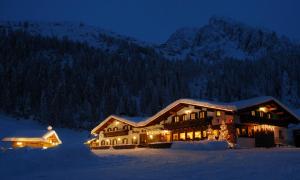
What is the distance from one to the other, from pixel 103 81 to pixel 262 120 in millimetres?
94077

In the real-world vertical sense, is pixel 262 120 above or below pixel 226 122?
above

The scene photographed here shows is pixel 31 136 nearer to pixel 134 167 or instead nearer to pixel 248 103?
pixel 248 103

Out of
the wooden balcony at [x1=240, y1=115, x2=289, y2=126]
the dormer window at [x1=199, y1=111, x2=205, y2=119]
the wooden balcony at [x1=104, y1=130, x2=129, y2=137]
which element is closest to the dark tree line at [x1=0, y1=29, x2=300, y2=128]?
the wooden balcony at [x1=104, y1=130, x2=129, y2=137]

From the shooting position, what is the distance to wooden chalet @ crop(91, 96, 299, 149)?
40750 millimetres

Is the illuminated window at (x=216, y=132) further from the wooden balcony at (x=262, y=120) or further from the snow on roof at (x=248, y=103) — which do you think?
the snow on roof at (x=248, y=103)

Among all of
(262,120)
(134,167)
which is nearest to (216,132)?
(262,120)

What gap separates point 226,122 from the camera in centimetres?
4053

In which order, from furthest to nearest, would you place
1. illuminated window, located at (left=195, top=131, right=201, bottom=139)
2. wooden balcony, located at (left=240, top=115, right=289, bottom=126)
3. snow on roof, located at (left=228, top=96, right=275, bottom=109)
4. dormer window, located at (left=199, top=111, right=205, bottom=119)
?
illuminated window, located at (left=195, top=131, right=201, bottom=139), dormer window, located at (left=199, top=111, right=205, bottom=119), wooden balcony, located at (left=240, top=115, right=289, bottom=126), snow on roof, located at (left=228, top=96, right=275, bottom=109)

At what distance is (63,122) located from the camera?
320 feet

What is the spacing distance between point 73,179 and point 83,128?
274 ft

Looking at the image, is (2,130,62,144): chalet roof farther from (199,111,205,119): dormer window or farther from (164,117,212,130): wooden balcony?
(199,111,205,119): dormer window

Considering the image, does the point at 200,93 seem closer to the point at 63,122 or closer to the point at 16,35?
the point at 63,122

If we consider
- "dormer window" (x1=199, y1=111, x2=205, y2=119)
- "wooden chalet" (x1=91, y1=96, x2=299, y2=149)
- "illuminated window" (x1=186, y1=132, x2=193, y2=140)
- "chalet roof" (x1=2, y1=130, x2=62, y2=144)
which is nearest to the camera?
"wooden chalet" (x1=91, y1=96, x2=299, y2=149)

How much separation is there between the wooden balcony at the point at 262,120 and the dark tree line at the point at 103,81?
53362mm
